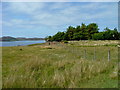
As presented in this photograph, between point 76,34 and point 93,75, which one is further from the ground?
point 76,34

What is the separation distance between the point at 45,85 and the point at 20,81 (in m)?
0.92

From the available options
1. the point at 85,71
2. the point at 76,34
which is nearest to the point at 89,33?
the point at 76,34

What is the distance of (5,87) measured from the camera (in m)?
4.58

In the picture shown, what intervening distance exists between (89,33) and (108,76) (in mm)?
78592

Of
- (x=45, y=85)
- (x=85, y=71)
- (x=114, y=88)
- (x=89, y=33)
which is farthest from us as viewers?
(x=89, y=33)

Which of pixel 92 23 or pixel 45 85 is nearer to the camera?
pixel 45 85

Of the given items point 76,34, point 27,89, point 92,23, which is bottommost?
point 27,89

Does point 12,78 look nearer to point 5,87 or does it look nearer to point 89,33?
point 5,87

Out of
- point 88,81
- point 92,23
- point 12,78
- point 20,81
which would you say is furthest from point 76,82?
point 92,23

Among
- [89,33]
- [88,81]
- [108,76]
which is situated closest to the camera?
[88,81]

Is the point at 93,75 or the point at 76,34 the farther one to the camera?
the point at 76,34

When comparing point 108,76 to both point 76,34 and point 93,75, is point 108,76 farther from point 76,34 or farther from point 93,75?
point 76,34

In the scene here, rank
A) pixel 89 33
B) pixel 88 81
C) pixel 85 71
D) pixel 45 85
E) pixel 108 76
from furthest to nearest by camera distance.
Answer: pixel 89 33
pixel 85 71
pixel 108 76
pixel 88 81
pixel 45 85

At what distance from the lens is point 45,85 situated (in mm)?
4848
